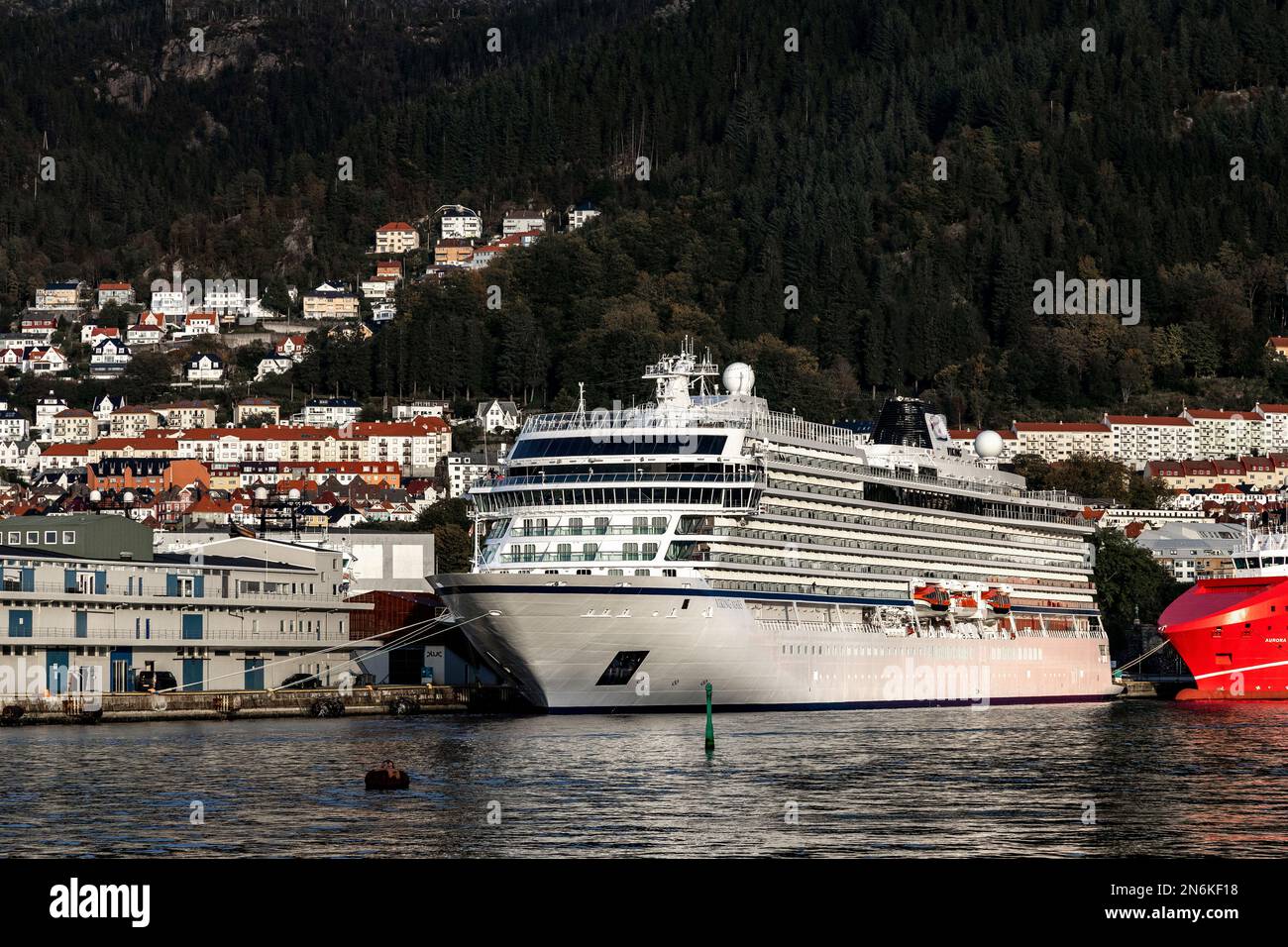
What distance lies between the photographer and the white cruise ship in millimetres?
63469

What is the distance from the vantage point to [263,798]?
135ft

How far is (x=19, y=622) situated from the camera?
67.9 metres

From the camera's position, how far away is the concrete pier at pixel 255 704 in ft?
211

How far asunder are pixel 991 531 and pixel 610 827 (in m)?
51.4

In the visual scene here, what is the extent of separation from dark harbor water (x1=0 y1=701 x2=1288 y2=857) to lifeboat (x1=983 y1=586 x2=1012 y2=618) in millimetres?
17347

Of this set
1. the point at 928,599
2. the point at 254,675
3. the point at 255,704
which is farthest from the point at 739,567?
the point at 254,675

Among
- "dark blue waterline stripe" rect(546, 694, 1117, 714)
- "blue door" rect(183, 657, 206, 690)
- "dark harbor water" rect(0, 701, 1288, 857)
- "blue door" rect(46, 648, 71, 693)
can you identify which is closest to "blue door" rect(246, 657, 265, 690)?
"blue door" rect(183, 657, 206, 690)

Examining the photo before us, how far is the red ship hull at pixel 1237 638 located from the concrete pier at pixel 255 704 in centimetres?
2860

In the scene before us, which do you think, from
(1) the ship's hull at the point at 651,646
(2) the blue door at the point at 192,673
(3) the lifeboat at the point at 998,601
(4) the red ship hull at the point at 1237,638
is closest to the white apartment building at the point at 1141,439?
(4) the red ship hull at the point at 1237,638

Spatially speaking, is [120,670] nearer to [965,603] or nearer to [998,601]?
[965,603]

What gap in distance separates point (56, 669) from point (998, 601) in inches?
1448
